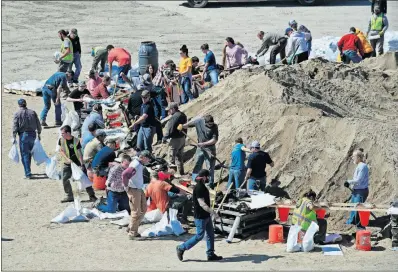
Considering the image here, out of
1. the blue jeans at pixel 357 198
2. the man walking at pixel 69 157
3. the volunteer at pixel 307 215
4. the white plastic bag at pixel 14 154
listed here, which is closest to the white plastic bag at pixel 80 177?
the man walking at pixel 69 157

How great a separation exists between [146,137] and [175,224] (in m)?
3.55

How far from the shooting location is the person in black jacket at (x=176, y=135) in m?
20.7

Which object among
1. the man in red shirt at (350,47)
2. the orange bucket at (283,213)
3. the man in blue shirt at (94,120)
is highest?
the man in red shirt at (350,47)

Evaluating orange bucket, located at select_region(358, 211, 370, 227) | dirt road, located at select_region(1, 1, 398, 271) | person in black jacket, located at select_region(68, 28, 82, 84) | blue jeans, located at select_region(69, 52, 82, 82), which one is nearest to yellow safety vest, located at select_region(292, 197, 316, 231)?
dirt road, located at select_region(1, 1, 398, 271)

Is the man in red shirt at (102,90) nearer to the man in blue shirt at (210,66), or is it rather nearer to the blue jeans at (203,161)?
the man in blue shirt at (210,66)

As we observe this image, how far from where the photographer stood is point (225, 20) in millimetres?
37062

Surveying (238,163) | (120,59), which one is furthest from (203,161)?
(120,59)

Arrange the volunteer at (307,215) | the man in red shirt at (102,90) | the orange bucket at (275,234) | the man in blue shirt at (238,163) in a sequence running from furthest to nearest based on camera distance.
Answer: the man in red shirt at (102,90), the man in blue shirt at (238,163), the orange bucket at (275,234), the volunteer at (307,215)

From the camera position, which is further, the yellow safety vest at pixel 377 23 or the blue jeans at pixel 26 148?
the yellow safety vest at pixel 377 23

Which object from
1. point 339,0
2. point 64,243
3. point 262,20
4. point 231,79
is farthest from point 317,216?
point 339,0

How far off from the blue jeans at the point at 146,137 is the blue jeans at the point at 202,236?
15.6 feet

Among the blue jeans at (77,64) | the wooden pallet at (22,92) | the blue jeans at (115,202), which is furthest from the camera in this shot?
the blue jeans at (77,64)

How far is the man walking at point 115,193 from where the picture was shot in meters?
18.8

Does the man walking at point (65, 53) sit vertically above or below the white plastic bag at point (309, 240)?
above
